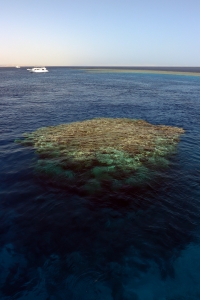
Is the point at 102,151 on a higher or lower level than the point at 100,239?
higher

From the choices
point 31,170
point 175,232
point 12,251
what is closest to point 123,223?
point 175,232

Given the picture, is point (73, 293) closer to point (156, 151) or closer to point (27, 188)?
point (27, 188)

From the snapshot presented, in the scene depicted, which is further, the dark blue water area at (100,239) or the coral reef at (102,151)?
the coral reef at (102,151)

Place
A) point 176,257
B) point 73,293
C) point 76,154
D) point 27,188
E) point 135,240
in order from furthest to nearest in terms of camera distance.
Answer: point 76,154 < point 27,188 < point 135,240 < point 176,257 < point 73,293

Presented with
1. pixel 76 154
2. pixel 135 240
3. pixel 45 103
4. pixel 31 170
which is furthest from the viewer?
pixel 45 103

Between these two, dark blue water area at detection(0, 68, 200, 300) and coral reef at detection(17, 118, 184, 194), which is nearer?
dark blue water area at detection(0, 68, 200, 300)

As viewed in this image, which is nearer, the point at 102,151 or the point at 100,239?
the point at 100,239

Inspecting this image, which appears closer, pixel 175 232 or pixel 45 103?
pixel 175 232
